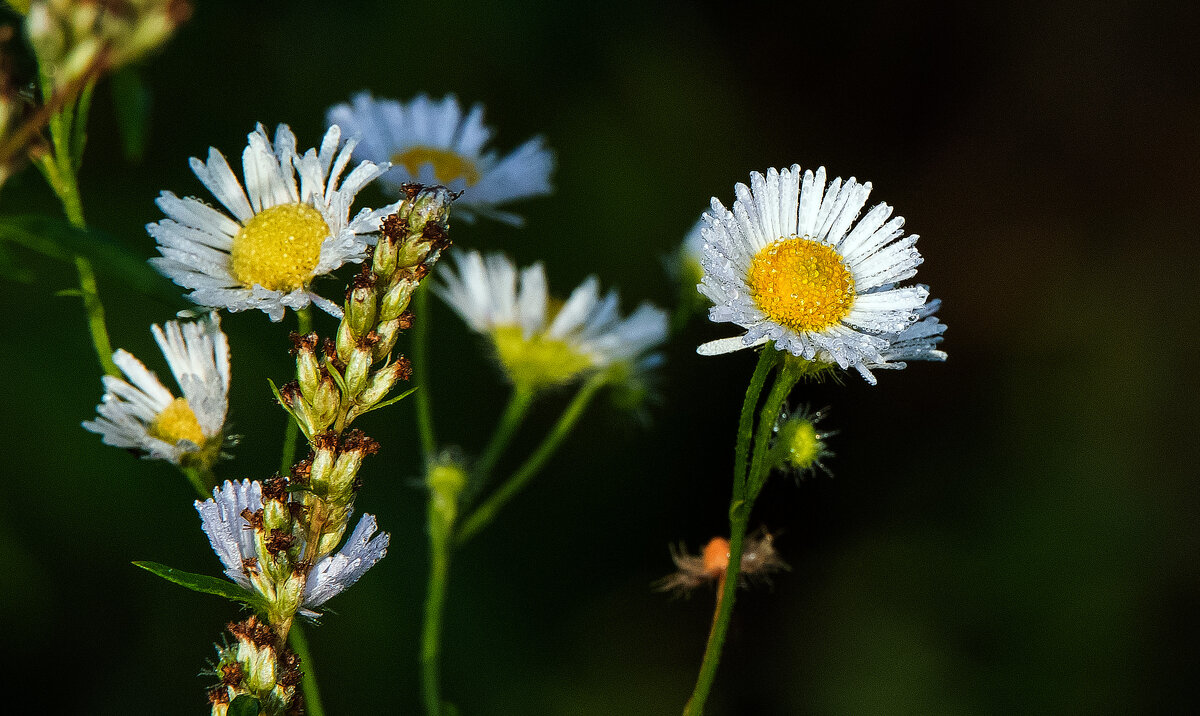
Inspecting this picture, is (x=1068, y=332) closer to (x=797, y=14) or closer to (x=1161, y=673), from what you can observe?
(x=1161, y=673)

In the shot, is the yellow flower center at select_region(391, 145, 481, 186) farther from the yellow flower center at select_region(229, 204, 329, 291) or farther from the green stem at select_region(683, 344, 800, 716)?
the green stem at select_region(683, 344, 800, 716)

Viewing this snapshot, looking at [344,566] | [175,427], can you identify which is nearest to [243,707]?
[344,566]

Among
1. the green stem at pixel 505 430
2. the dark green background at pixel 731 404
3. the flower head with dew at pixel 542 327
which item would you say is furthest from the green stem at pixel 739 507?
the dark green background at pixel 731 404

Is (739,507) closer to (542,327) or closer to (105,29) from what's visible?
(105,29)

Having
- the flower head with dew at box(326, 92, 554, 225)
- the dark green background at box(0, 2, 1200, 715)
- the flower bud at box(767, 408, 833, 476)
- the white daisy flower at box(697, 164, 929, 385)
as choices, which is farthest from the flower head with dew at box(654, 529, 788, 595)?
the dark green background at box(0, 2, 1200, 715)

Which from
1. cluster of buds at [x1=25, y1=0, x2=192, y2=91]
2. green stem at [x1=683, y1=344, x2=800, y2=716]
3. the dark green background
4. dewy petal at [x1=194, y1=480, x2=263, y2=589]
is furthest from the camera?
the dark green background

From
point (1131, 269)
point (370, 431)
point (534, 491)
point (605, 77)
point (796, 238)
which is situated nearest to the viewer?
point (796, 238)

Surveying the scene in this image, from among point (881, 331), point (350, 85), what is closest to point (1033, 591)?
point (881, 331)
